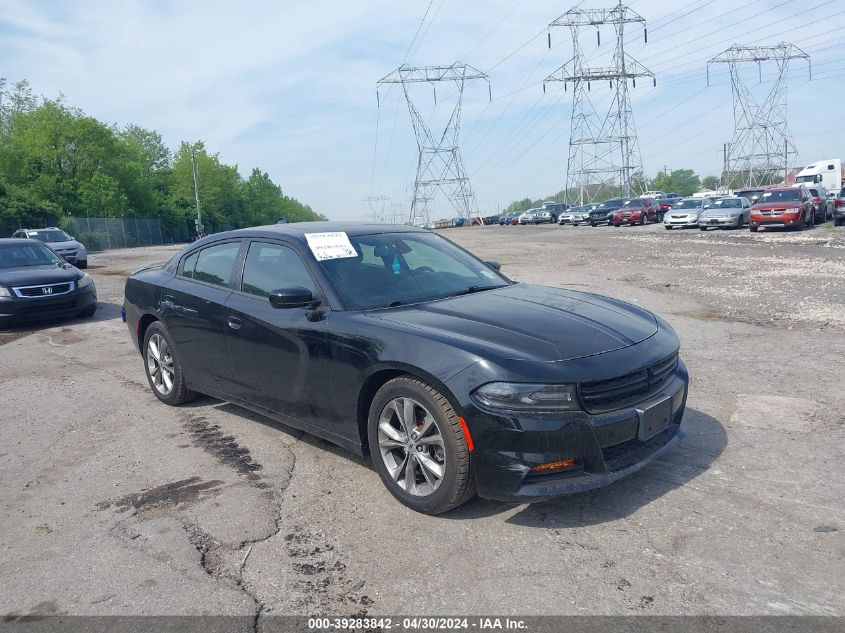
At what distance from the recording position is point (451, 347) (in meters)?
3.67

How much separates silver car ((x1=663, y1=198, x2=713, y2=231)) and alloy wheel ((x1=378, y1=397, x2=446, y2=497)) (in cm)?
3290

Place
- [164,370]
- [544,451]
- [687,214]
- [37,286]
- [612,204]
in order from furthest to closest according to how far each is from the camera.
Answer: [612,204]
[687,214]
[37,286]
[164,370]
[544,451]

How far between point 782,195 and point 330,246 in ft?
93.7

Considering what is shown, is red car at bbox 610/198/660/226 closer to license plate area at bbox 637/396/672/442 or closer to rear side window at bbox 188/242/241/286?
rear side window at bbox 188/242/241/286

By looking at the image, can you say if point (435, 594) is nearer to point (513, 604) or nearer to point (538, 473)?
point (513, 604)

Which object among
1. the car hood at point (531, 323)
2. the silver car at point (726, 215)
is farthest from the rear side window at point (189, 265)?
the silver car at point (726, 215)

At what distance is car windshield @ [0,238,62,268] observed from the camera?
1191 cm

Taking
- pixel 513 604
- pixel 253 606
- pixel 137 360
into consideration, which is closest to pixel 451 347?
pixel 513 604

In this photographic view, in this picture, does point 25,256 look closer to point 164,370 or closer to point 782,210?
point 164,370

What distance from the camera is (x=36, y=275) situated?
11.4 meters

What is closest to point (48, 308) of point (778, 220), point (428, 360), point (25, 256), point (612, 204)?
point (25, 256)

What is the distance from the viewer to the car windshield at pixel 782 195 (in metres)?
28.4

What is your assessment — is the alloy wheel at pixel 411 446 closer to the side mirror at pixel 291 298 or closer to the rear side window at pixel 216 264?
the side mirror at pixel 291 298

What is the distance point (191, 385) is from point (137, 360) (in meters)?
3.09
